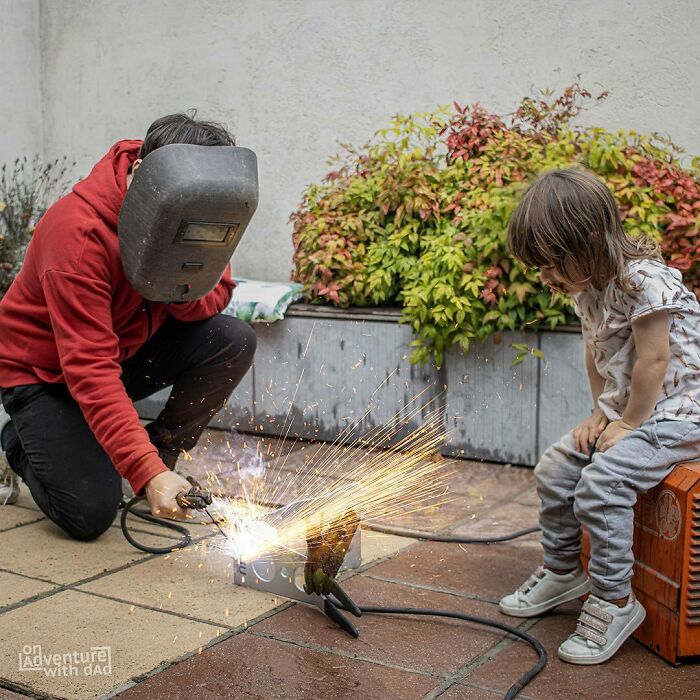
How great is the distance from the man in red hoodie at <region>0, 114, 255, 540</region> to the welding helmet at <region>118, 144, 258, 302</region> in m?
0.18

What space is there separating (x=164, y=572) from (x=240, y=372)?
940 mm

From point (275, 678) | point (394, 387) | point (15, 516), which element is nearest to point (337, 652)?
point (275, 678)

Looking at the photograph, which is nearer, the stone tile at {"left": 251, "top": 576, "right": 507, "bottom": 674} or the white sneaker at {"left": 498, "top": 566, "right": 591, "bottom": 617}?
the stone tile at {"left": 251, "top": 576, "right": 507, "bottom": 674}

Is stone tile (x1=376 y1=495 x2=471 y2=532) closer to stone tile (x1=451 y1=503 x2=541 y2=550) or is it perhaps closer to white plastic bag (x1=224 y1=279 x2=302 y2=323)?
stone tile (x1=451 y1=503 x2=541 y2=550)

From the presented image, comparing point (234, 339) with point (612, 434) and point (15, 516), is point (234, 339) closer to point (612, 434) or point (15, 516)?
point (15, 516)

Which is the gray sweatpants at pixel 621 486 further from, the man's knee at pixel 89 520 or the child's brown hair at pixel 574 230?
the man's knee at pixel 89 520

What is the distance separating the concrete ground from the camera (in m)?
2.34

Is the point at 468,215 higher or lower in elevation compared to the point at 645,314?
higher

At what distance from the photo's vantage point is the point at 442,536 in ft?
11.7

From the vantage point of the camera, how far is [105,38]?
23.5ft

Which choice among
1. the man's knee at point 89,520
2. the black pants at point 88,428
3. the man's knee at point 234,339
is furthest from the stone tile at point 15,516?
the man's knee at point 234,339

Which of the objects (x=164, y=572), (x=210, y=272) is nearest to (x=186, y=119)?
(x=210, y=272)

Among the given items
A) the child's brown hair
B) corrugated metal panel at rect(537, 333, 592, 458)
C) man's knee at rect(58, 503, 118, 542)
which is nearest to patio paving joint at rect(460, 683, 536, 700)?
the child's brown hair

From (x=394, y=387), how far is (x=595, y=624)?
8.30 feet
